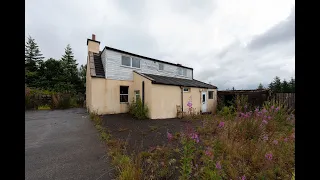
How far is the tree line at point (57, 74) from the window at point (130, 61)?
18096 mm

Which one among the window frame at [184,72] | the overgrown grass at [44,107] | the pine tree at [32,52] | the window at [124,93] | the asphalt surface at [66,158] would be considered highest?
the pine tree at [32,52]

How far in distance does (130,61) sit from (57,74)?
25.2 meters

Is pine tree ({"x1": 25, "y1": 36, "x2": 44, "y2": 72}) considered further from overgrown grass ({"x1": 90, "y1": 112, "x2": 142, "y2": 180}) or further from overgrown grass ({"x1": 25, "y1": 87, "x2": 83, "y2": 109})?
overgrown grass ({"x1": 90, "y1": 112, "x2": 142, "y2": 180})

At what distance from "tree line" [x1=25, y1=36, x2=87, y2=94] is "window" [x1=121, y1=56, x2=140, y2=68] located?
59.4 ft

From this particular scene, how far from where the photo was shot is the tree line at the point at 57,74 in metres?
25.1

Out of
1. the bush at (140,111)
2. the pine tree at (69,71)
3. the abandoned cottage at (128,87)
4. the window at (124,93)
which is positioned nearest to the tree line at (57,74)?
the pine tree at (69,71)

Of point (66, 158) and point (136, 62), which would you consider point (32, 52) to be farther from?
point (66, 158)

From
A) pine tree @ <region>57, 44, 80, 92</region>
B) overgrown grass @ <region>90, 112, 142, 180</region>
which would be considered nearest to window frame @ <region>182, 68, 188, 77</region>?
overgrown grass @ <region>90, 112, 142, 180</region>

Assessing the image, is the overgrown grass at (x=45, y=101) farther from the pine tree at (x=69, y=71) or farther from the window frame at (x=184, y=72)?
the window frame at (x=184, y=72)

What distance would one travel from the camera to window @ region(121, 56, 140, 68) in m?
11.2

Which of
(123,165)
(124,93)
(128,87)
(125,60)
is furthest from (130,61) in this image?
(123,165)

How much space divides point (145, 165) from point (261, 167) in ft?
8.52

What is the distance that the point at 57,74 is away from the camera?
27.1 meters
